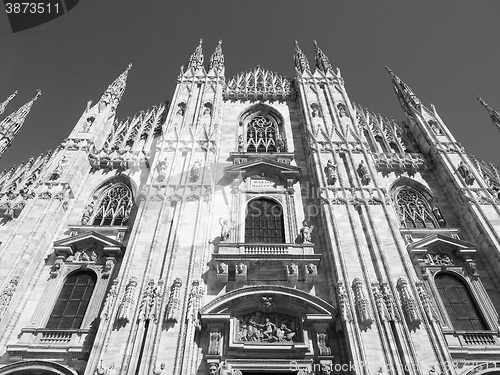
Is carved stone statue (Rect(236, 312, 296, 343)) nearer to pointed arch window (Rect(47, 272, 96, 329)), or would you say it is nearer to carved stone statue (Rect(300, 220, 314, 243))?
carved stone statue (Rect(300, 220, 314, 243))

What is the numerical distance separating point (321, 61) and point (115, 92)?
12.7 meters

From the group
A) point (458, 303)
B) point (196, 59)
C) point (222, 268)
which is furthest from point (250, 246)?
point (196, 59)

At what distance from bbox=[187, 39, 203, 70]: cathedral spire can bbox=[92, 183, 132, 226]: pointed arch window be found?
9.80 metres

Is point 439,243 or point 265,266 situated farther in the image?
point 439,243

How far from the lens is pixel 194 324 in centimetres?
1185

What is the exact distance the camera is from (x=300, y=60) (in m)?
25.0

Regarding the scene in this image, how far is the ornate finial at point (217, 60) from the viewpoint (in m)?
24.2

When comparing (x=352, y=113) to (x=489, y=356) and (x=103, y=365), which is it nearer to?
(x=489, y=356)

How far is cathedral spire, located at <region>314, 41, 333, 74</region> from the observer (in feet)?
79.2

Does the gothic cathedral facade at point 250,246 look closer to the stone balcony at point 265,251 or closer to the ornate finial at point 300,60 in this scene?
the stone balcony at point 265,251

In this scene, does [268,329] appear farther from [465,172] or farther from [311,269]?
[465,172]

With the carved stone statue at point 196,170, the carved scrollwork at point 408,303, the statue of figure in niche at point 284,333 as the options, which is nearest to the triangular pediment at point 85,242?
the carved stone statue at point 196,170

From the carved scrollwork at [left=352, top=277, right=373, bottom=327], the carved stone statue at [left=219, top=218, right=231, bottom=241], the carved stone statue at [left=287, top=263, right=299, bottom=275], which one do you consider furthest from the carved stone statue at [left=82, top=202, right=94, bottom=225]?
the carved scrollwork at [left=352, top=277, right=373, bottom=327]

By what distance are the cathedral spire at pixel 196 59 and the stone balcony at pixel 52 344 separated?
657 inches
